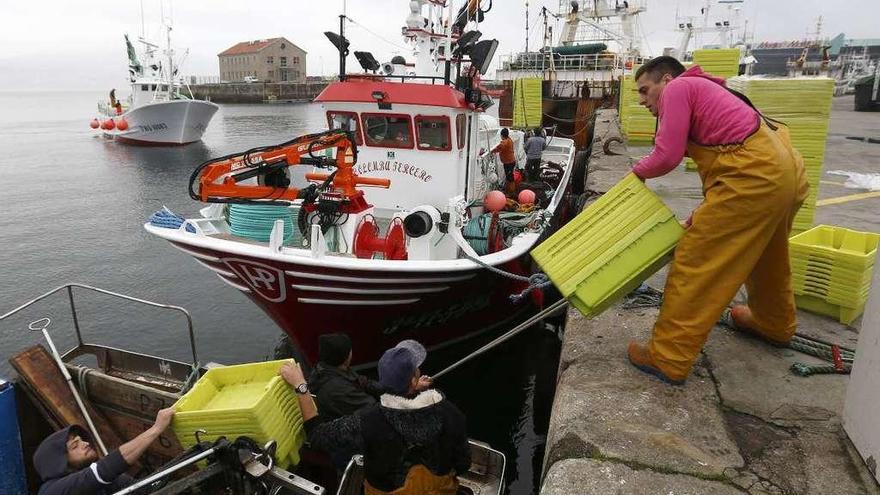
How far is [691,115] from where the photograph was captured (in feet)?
9.68

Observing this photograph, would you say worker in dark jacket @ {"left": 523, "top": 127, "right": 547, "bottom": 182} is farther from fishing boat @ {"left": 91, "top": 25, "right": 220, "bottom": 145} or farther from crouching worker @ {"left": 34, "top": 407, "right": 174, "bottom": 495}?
fishing boat @ {"left": 91, "top": 25, "right": 220, "bottom": 145}

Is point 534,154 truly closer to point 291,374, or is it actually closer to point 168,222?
point 168,222

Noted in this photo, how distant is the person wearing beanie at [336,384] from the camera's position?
340 cm

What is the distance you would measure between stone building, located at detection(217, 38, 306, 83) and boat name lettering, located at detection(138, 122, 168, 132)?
201 feet

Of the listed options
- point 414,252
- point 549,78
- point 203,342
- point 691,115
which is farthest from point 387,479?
point 549,78

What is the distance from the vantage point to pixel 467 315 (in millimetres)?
6648

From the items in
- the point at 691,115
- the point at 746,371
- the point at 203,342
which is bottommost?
the point at 203,342

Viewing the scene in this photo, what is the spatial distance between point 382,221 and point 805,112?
460 cm

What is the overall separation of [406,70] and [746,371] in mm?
5892

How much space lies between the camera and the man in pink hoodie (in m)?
2.81

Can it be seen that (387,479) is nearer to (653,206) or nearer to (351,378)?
(351,378)

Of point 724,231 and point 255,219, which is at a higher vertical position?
point 724,231

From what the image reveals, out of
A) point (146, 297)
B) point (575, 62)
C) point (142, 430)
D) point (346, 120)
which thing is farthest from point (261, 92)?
point (142, 430)

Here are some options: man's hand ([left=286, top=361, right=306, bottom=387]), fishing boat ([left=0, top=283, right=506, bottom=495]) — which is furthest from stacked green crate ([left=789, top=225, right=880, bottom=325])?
man's hand ([left=286, top=361, right=306, bottom=387])
